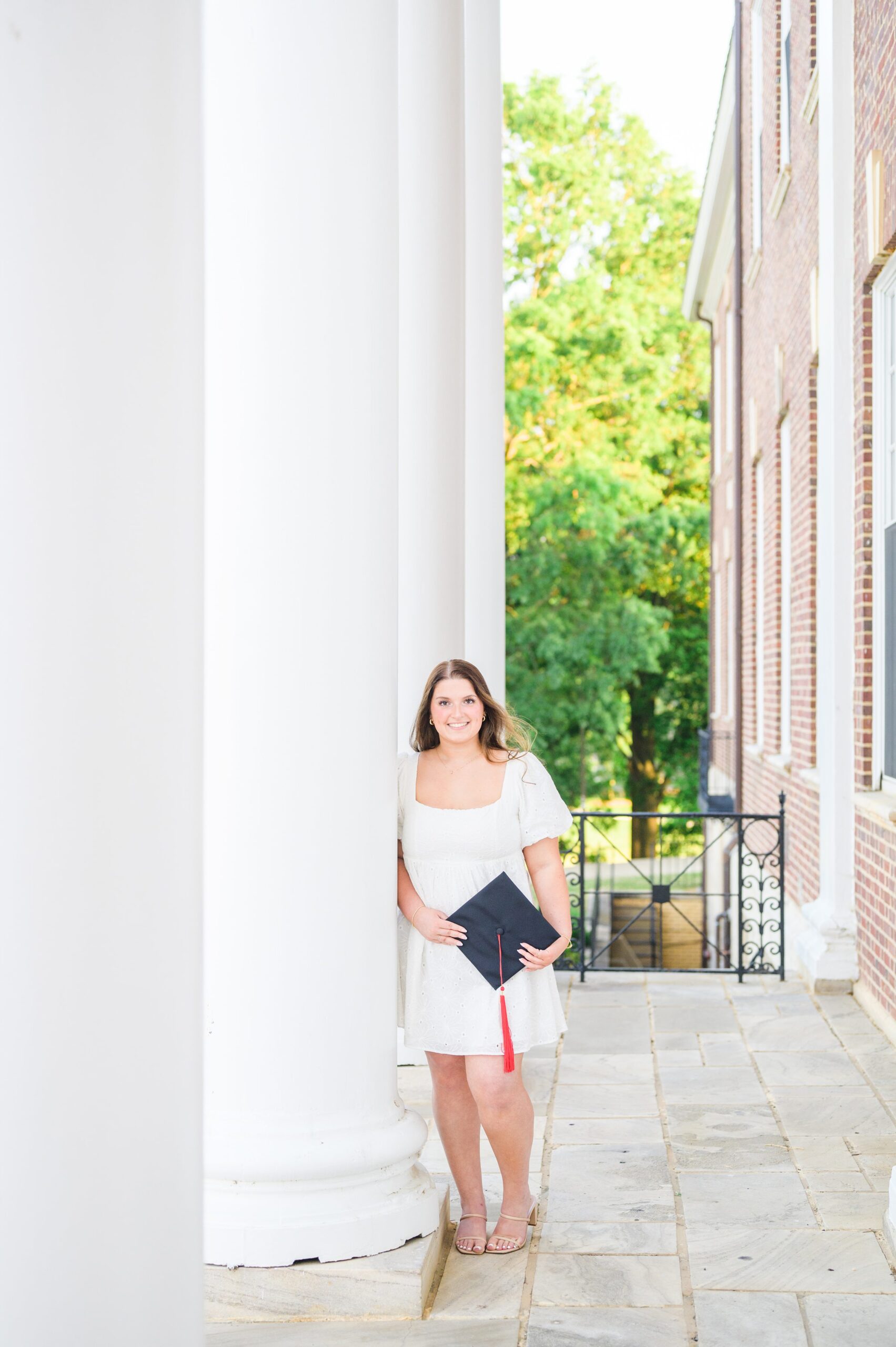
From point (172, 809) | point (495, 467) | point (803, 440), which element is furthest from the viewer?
point (803, 440)

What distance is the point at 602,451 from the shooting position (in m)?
29.3

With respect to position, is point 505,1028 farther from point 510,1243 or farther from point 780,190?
point 780,190

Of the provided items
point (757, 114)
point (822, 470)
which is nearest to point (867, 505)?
point (822, 470)

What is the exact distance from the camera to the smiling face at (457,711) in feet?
14.2

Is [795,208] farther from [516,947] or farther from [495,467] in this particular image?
[516,947]

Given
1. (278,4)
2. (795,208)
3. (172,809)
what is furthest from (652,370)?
(172,809)

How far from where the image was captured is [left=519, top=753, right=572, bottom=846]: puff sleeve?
170 inches

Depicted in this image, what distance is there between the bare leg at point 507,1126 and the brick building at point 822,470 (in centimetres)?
366

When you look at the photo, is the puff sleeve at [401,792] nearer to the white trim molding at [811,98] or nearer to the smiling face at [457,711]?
the smiling face at [457,711]

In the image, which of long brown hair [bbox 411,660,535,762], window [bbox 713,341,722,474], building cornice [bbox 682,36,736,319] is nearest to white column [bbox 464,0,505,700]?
long brown hair [bbox 411,660,535,762]

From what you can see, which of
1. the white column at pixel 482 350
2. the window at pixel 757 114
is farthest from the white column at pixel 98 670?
the window at pixel 757 114

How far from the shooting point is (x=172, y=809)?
194 centimetres

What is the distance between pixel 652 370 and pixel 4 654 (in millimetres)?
28817

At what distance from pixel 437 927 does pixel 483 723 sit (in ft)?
2.21
